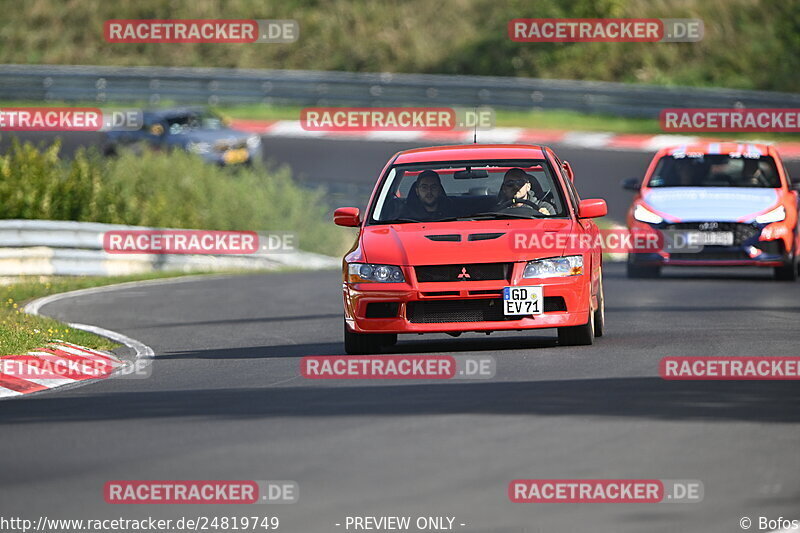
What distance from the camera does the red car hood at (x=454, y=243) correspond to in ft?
39.7

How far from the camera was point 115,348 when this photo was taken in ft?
47.6

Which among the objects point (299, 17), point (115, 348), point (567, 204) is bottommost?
point (115, 348)

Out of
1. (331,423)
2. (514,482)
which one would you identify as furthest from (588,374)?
(514,482)

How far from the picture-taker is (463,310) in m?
12.1

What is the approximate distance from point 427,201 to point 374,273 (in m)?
1.04

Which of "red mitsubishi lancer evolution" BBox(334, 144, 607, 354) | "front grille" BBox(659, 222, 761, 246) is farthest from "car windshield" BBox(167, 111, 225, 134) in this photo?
"red mitsubishi lancer evolution" BBox(334, 144, 607, 354)

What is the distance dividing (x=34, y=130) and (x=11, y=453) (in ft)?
107

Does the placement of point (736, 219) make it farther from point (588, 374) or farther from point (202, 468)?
point (202, 468)

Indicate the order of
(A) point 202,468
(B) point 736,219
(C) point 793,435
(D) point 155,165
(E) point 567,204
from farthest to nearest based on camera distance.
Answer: (D) point 155,165, (B) point 736,219, (E) point 567,204, (C) point 793,435, (A) point 202,468

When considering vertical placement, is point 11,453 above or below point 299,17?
below

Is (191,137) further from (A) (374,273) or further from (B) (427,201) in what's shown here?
(A) (374,273)

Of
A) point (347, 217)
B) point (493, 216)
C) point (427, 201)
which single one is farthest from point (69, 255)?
point (493, 216)

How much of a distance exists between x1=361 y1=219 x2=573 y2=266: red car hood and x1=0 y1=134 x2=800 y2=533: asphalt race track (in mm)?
751

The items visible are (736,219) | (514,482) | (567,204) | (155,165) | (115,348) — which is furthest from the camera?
(155,165)
